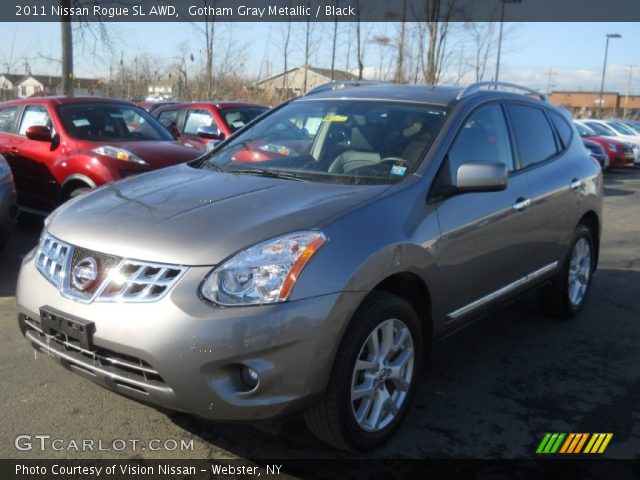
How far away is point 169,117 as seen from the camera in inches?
435

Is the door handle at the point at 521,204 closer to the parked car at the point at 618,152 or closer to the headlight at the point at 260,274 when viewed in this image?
the headlight at the point at 260,274

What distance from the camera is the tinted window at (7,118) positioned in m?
8.16

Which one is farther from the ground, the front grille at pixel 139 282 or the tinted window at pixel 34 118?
the tinted window at pixel 34 118

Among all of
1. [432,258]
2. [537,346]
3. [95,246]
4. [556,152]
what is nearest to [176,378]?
[95,246]

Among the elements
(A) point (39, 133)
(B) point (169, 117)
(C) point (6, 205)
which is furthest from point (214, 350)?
(B) point (169, 117)

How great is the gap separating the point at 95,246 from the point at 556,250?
3369mm

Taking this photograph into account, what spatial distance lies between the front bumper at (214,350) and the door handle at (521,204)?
181cm

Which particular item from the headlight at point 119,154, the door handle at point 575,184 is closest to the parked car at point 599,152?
the door handle at point 575,184

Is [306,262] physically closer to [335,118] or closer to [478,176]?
[478,176]

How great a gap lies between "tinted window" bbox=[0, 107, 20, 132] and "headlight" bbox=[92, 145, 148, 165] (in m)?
2.07

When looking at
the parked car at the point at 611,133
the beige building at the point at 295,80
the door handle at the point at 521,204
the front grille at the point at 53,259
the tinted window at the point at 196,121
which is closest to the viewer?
the front grille at the point at 53,259

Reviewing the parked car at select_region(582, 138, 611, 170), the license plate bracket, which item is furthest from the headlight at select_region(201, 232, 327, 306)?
the parked car at select_region(582, 138, 611, 170)

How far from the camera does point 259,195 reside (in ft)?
10.4

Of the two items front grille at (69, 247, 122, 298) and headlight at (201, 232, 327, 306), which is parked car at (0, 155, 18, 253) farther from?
headlight at (201, 232, 327, 306)
